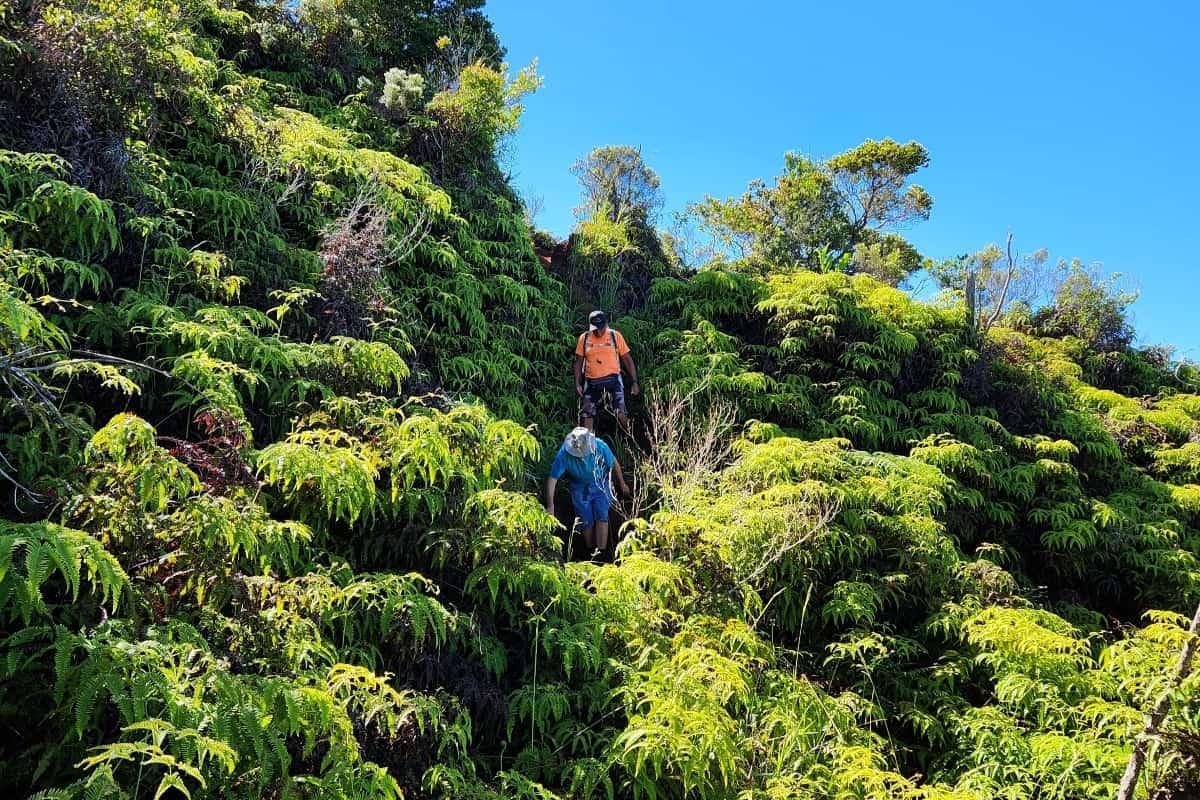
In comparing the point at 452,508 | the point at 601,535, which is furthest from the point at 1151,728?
the point at 601,535

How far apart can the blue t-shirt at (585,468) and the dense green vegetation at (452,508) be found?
46 centimetres

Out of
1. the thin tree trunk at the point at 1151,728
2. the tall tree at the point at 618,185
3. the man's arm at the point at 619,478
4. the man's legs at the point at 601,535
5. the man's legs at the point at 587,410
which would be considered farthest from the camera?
the tall tree at the point at 618,185

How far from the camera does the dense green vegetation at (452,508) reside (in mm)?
2793

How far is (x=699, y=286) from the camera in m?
10.5

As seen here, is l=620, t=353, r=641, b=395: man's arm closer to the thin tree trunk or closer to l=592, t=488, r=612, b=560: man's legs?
l=592, t=488, r=612, b=560: man's legs

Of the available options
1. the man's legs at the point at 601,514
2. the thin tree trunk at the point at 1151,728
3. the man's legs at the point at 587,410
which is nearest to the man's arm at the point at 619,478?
the man's legs at the point at 601,514

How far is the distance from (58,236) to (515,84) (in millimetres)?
7708

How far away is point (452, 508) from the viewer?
4312 mm

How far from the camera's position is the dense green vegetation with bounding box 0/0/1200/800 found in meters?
2.79

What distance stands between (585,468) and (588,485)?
183 mm

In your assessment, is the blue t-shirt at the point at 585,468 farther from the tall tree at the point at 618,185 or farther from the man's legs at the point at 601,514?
the tall tree at the point at 618,185

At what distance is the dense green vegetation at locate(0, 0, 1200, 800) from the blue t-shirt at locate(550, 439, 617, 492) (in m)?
0.46

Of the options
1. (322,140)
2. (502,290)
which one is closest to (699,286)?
(502,290)

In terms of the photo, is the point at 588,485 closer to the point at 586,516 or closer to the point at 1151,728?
the point at 586,516
